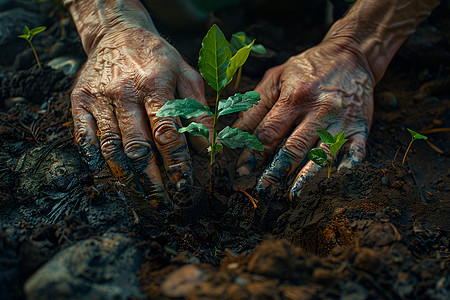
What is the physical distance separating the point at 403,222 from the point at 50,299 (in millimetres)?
1597

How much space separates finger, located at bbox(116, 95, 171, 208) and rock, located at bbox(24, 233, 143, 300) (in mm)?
517

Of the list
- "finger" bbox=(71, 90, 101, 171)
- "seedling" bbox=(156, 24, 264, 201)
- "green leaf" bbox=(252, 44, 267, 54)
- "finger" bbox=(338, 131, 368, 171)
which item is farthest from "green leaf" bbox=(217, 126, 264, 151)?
"green leaf" bbox=(252, 44, 267, 54)

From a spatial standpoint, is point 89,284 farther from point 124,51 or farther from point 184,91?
point 124,51

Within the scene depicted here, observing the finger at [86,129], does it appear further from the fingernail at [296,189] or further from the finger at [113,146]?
the fingernail at [296,189]

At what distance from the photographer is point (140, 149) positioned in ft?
5.79

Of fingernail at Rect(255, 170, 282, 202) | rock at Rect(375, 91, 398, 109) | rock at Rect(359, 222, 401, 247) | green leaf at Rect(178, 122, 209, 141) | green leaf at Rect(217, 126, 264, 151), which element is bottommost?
rock at Rect(375, 91, 398, 109)

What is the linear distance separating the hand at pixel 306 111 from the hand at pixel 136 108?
466 millimetres

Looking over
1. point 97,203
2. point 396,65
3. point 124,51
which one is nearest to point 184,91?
point 124,51

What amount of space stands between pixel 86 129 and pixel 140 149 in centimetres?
42

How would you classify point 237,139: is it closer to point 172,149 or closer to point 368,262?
point 172,149

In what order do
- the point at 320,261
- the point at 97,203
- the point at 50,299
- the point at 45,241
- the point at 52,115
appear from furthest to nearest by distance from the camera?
the point at 52,115
the point at 97,203
the point at 45,241
the point at 320,261
the point at 50,299

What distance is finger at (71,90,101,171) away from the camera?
182 centimetres

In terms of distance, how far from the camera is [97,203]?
4.66 feet

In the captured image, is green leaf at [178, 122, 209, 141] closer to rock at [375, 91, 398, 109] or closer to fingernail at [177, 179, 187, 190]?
fingernail at [177, 179, 187, 190]
